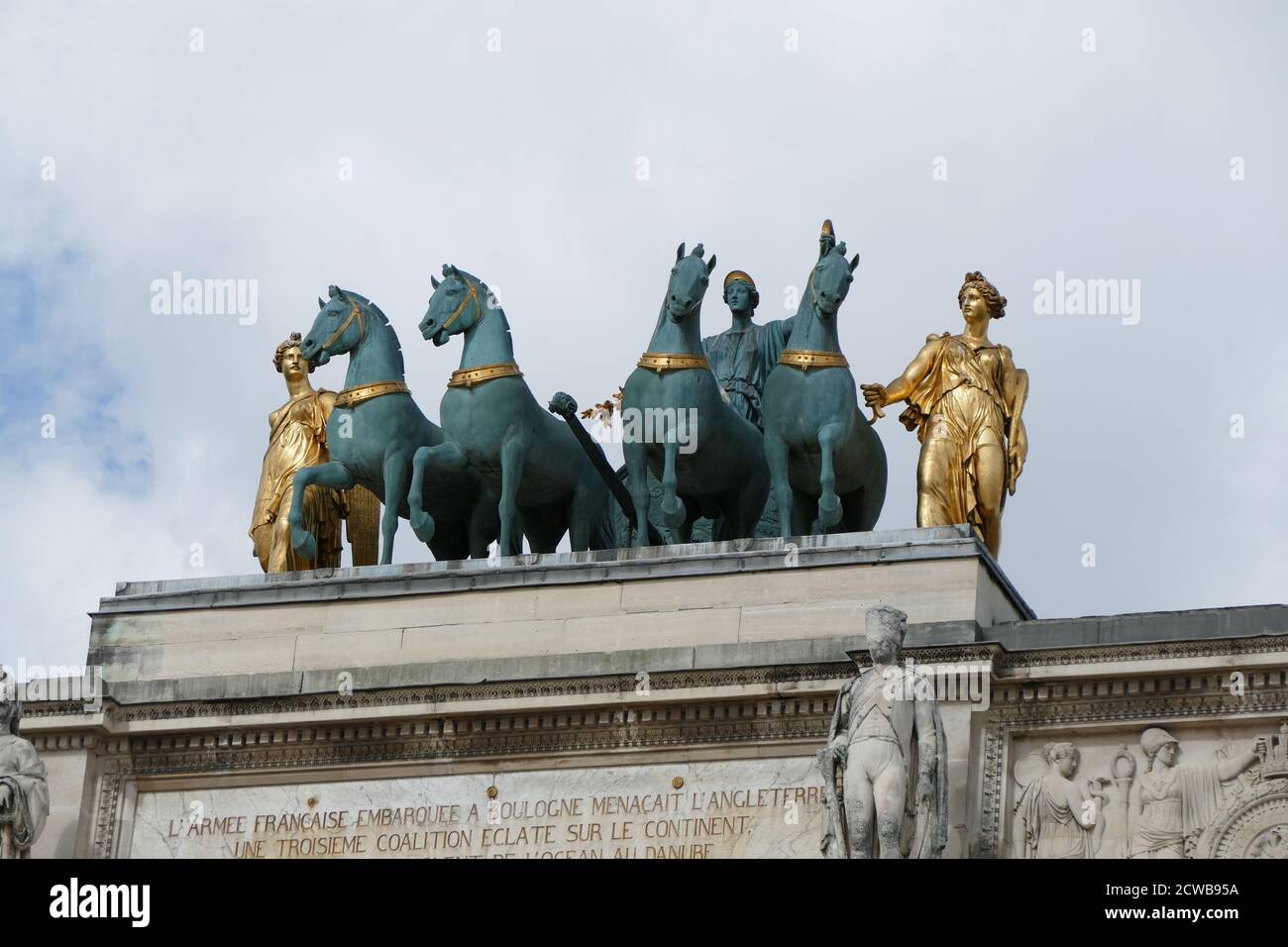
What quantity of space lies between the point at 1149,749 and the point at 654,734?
4.08 m

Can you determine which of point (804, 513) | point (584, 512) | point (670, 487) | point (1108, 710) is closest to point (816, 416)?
point (804, 513)

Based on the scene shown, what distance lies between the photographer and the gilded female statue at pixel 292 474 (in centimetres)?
3784

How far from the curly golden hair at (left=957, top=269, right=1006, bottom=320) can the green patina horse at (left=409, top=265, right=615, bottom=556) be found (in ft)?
12.3

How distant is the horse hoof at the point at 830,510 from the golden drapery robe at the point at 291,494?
4.98 meters

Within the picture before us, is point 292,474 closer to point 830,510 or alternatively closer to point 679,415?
point 679,415

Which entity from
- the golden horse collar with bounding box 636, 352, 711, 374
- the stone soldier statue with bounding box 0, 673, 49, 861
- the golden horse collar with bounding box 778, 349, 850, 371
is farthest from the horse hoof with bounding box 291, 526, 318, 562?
the golden horse collar with bounding box 778, 349, 850, 371

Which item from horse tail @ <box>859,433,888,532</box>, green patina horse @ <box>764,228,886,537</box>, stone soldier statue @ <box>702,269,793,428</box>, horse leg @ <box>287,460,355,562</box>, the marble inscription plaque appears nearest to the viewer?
the marble inscription plaque

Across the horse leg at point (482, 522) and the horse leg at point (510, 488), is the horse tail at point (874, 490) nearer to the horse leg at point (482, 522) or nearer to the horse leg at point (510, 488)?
the horse leg at point (510, 488)

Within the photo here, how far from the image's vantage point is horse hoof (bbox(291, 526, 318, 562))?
36.9m

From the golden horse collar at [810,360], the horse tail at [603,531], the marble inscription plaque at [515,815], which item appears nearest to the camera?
the marble inscription plaque at [515,815]

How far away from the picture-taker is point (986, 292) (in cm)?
3669

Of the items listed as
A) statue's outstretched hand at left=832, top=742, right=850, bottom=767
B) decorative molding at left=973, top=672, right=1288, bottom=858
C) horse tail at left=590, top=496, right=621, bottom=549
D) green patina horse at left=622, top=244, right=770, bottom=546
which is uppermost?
green patina horse at left=622, top=244, right=770, bottom=546

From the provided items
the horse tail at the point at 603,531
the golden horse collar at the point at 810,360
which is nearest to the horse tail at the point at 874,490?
the golden horse collar at the point at 810,360

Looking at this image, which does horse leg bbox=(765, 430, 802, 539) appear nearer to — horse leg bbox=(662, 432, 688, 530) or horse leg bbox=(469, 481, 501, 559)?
horse leg bbox=(662, 432, 688, 530)
